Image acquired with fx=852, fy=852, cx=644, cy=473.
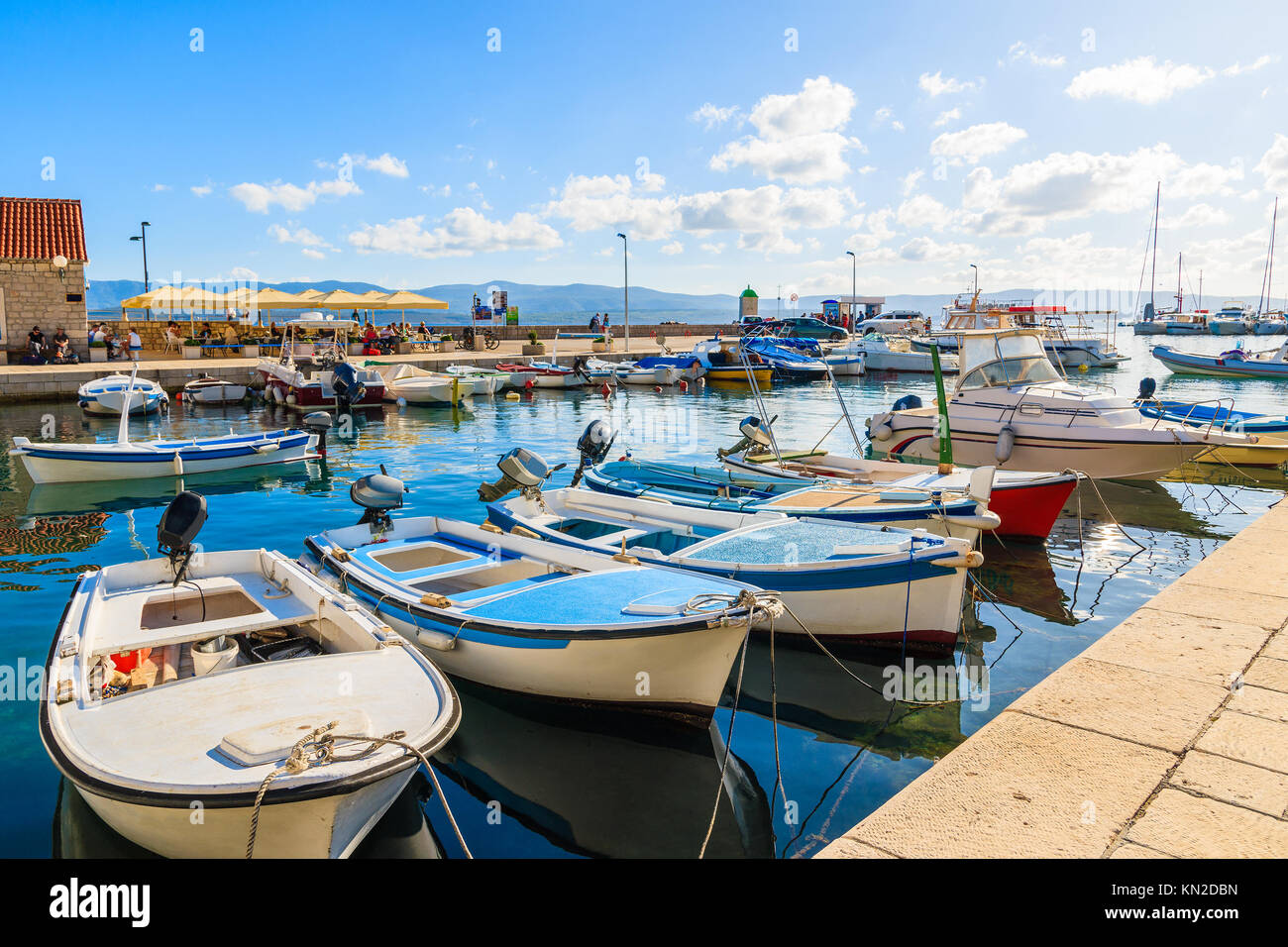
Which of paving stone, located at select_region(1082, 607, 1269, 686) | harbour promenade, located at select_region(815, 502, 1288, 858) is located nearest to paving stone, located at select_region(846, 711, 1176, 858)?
harbour promenade, located at select_region(815, 502, 1288, 858)

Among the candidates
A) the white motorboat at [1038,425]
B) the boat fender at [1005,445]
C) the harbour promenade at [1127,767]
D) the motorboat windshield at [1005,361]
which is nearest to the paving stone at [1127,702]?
the harbour promenade at [1127,767]

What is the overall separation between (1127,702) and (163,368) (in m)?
33.0

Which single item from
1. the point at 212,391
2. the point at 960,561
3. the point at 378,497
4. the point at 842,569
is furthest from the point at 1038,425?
the point at 212,391

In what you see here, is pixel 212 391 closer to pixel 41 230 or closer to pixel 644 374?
pixel 41 230

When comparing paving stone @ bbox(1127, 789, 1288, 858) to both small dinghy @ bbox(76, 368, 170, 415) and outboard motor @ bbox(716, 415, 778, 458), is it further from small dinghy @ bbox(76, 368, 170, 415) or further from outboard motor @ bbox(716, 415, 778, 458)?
small dinghy @ bbox(76, 368, 170, 415)

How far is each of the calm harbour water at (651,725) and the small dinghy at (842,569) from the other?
0.37 m

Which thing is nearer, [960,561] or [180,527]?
[180,527]

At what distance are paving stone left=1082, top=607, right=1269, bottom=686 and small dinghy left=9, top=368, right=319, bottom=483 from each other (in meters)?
15.4

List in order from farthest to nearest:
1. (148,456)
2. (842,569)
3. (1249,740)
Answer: (148,456)
(842,569)
(1249,740)

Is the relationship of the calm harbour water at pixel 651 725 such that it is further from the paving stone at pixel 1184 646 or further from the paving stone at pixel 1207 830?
the paving stone at pixel 1207 830

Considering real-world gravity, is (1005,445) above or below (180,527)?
below

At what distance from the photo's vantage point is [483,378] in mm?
32750

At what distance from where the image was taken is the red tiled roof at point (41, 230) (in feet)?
99.1

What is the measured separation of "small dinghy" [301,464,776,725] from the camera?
6.03m
